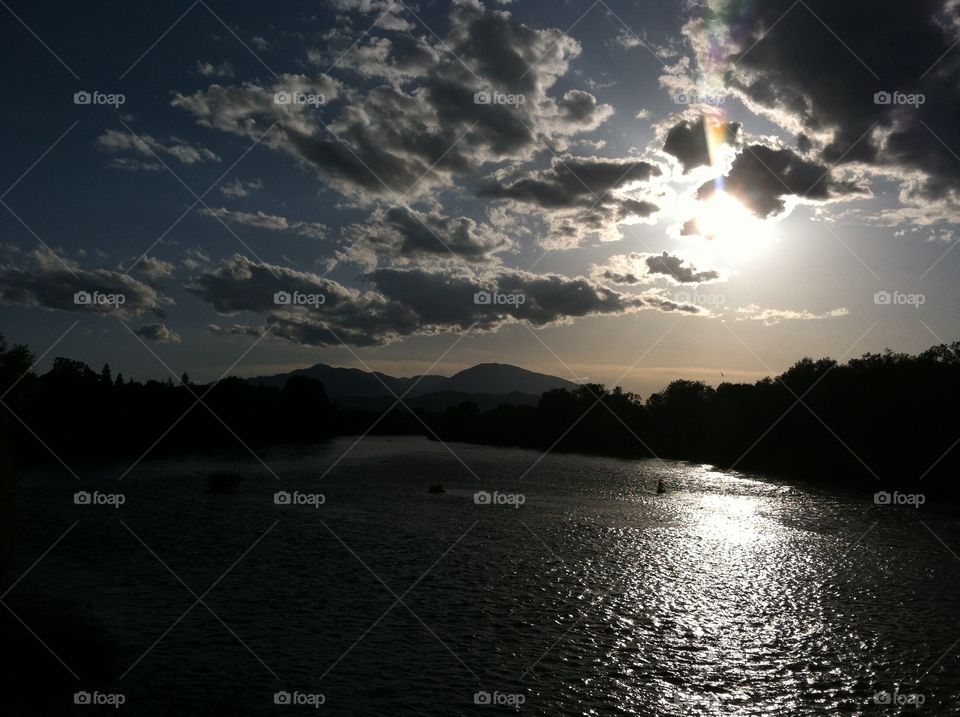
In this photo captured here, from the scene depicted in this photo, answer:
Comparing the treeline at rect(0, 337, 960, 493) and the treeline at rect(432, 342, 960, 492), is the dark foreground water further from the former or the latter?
the treeline at rect(432, 342, 960, 492)

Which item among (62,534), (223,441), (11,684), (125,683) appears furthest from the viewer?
(223,441)

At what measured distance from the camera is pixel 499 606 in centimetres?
3575

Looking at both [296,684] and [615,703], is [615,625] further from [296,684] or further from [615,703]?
[296,684]

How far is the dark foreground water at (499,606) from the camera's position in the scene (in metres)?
24.6

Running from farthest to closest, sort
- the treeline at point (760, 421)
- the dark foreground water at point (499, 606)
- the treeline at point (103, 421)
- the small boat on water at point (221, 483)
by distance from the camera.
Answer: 1. the treeline at point (103, 421)
2. the treeline at point (760, 421)
3. the small boat on water at point (221, 483)
4. the dark foreground water at point (499, 606)

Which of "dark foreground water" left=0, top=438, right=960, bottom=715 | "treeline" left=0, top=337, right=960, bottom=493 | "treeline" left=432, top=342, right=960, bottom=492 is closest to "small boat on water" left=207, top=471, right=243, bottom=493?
"dark foreground water" left=0, top=438, right=960, bottom=715

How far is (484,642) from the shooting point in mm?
30078

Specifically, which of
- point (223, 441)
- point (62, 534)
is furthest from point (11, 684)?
point (223, 441)

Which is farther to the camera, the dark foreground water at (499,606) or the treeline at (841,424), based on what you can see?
the treeline at (841,424)

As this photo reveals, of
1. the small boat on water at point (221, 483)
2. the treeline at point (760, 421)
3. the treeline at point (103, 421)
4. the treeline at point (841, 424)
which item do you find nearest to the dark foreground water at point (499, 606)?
the small boat on water at point (221, 483)

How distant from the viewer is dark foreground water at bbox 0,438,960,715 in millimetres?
24625

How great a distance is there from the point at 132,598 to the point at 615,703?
25.0 metres

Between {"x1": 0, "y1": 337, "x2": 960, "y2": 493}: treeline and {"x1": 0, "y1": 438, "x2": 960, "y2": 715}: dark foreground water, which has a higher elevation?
{"x1": 0, "y1": 337, "x2": 960, "y2": 493}: treeline

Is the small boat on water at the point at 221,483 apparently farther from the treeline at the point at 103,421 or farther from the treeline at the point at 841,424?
the treeline at the point at 841,424
